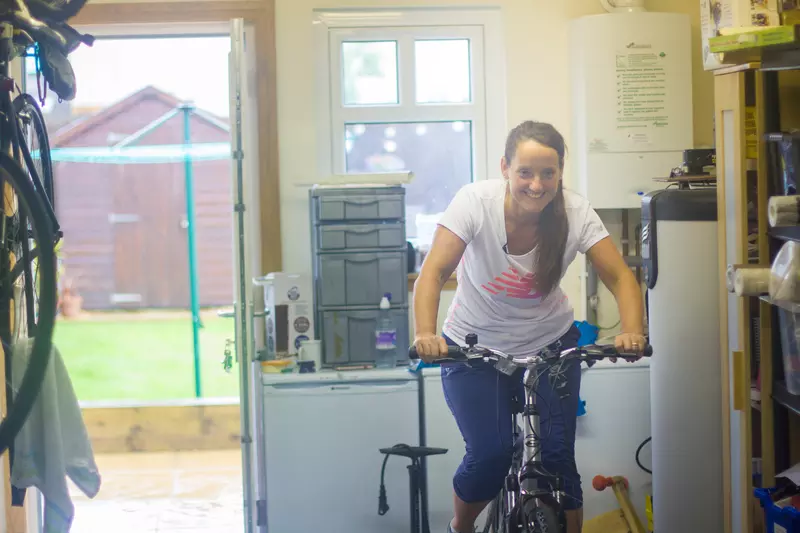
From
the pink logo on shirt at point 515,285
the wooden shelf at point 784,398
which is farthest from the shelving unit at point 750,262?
the pink logo on shirt at point 515,285

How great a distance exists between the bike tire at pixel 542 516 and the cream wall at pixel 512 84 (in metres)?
1.84

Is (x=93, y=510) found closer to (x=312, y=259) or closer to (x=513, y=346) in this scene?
(x=312, y=259)

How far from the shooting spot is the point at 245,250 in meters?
3.31

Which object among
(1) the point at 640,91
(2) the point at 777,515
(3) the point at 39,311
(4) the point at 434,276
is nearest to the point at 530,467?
(4) the point at 434,276

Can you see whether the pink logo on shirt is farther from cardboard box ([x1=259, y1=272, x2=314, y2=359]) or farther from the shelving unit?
cardboard box ([x1=259, y1=272, x2=314, y2=359])

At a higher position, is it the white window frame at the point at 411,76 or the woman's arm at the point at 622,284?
the white window frame at the point at 411,76

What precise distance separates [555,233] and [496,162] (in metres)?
1.44

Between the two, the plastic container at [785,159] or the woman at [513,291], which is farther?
the woman at [513,291]

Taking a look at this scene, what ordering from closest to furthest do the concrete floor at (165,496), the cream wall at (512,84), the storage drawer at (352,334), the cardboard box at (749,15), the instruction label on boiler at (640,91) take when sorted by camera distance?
the cardboard box at (749,15), the storage drawer at (352,334), the instruction label on boiler at (640,91), the cream wall at (512,84), the concrete floor at (165,496)

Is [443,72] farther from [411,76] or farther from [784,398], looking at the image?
[784,398]

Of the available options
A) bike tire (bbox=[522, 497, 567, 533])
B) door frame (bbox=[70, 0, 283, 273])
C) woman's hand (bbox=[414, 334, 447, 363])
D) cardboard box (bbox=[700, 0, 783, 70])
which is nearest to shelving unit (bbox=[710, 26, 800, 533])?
cardboard box (bbox=[700, 0, 783, 70])

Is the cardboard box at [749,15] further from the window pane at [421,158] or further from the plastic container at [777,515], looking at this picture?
the window pane at [421,158]

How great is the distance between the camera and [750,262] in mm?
2602

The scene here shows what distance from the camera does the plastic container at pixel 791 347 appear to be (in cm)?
237
